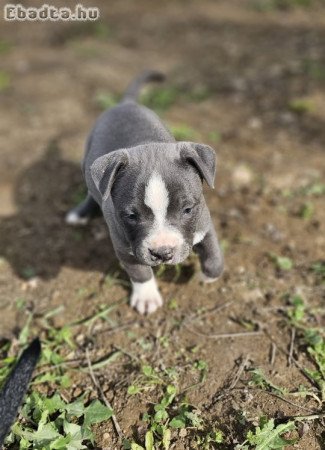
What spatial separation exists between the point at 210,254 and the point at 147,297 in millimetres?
771

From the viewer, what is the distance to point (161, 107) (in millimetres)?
7941

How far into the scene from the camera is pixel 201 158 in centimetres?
378

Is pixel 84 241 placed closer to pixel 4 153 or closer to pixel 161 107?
pixel 4 153

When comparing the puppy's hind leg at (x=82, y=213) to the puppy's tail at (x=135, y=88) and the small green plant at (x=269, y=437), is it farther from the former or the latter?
the small green plant at (x=269, y=437)

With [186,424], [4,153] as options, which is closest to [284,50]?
[4,153]

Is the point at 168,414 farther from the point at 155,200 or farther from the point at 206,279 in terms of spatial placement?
the point at 155,200

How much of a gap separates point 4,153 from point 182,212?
13.9ft

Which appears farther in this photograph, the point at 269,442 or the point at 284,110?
the point at 284,110

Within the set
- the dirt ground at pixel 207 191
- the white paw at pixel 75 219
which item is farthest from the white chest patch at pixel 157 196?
the white paw at pixel 75 219

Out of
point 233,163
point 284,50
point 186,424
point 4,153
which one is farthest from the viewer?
point 284,50

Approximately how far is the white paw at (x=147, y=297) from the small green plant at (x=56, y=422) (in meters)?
1.02

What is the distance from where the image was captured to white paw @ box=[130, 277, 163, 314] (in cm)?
459

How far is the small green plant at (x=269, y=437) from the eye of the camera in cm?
348

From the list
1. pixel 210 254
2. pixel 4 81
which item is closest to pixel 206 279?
pixel 210 254
